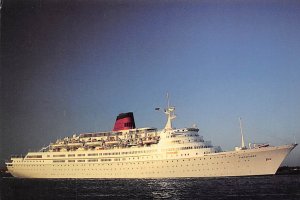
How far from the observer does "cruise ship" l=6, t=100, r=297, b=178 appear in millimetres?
34719

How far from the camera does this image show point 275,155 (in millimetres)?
34875

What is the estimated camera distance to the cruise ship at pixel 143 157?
34719 mm

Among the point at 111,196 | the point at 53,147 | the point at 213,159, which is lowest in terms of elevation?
the point at 111,196

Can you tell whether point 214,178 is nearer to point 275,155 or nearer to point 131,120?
point 275,155

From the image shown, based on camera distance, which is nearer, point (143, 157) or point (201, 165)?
point (201, 165)

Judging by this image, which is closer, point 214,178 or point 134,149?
point 214,178

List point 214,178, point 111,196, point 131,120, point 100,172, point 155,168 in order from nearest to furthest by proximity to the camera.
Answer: point 111,196, point 214,178, point 155,168, point 100,172, point 131,120

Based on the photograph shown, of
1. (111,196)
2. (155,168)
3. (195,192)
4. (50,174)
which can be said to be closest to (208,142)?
(155,168)

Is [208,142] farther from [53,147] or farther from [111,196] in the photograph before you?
[53,147]

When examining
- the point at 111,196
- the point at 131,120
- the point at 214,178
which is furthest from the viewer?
the point at 131,120

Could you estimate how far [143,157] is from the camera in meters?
38.4

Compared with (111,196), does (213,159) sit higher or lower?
higher

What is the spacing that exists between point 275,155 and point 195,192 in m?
13.2

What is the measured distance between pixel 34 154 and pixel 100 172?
10.6 meters
